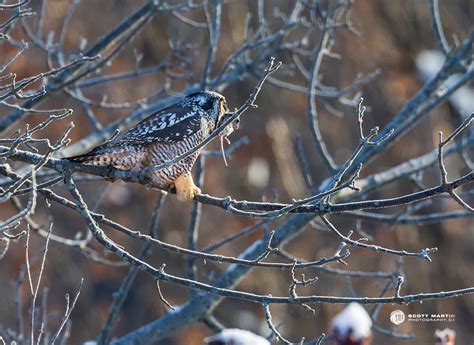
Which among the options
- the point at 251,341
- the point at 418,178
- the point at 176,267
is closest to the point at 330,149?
the point at 176,267

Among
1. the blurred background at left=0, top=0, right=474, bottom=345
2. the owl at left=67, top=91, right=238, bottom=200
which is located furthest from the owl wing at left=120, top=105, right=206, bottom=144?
the blurred background at left=0, top=0, right=474, bottom=345

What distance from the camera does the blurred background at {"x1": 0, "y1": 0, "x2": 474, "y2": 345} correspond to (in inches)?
511

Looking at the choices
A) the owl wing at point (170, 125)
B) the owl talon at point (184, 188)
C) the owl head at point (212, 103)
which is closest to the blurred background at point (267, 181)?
the owl head at point (212, 103)

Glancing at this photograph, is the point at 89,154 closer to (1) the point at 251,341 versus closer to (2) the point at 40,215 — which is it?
(1) the point at 251,341

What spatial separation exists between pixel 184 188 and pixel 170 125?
49 centimetres

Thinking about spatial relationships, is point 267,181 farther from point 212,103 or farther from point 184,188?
point 184,188

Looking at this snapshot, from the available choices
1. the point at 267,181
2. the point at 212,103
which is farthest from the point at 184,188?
the point at 267,181

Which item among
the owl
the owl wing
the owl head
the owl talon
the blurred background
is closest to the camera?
the owl

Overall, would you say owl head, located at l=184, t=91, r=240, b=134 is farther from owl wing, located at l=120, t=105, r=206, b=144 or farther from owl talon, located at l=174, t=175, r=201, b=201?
owl talon, located at l=174, t=175, r=201, b=201

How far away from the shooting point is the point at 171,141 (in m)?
5.23

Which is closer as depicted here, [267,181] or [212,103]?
[212,103]

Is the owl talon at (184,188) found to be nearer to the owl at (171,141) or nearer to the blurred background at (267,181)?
the owl at (171,141)

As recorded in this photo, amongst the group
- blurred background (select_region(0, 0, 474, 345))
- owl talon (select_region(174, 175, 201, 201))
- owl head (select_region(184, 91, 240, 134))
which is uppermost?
blurred background (select_region(0, 0, 474, 345))

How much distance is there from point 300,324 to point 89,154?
9.96 meters
